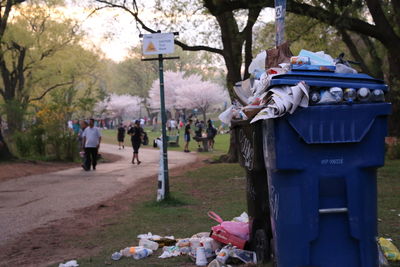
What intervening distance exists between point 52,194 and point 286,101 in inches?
409

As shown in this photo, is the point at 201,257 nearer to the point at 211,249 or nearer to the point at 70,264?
the point at 211,249

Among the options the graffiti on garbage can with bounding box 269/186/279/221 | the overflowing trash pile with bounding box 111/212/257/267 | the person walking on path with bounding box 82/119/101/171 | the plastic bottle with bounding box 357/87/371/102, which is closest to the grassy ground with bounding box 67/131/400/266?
the overflowing trash pile with bounding box 111/212/257/267

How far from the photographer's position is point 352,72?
567 centimetres

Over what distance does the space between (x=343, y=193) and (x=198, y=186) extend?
9.76 metres

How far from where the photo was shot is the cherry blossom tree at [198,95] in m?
85.1

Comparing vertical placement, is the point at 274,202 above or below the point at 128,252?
above

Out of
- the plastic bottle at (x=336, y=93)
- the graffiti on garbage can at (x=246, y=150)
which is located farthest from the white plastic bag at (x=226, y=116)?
the plastic bottle at (x=336, y=93)

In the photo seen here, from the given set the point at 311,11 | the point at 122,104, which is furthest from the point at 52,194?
the point at 122,104

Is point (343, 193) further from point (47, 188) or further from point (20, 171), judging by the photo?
point (20, 171)

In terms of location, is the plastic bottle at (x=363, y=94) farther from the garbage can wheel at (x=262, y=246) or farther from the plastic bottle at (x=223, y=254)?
the plastic bottle at (x=223, y=254)

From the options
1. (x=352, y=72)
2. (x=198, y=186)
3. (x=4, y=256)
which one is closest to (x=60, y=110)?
(x=198, y=186)

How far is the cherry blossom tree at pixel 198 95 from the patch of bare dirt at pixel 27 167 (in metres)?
59.8

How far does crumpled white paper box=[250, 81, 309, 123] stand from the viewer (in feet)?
16.3

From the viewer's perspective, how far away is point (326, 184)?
5094 mm
